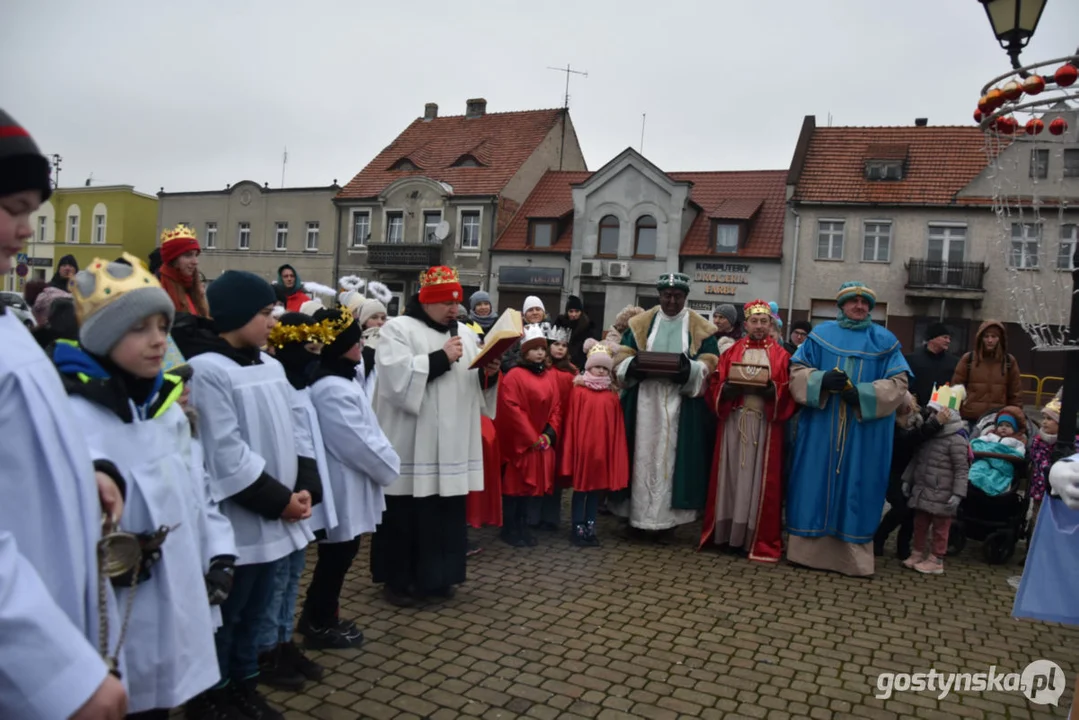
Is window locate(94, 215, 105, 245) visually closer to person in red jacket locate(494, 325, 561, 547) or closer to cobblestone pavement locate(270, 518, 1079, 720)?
person in red jacket locate(494, 325, 561, 547)

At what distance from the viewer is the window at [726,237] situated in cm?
2792

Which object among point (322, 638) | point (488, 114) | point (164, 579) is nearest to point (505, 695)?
point (322, 638)

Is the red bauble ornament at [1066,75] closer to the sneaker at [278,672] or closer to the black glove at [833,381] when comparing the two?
the black glove at [833,381]

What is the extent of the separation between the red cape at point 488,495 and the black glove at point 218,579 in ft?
12.3

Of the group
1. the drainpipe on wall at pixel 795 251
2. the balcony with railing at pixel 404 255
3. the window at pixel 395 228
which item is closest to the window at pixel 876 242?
the drainpipe on wall at pixel 795 251

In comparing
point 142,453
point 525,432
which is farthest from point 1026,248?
point 142,453

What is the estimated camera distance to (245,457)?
3.12 metres

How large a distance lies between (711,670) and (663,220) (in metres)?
25.6

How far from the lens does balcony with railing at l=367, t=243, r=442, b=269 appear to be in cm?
3225

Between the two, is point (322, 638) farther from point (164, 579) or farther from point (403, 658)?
point (164, 579)

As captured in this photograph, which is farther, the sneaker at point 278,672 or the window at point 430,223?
the window at point 430,223

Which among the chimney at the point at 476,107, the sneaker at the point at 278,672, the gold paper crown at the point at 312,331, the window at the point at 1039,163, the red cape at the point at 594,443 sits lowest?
the sneaker at the point at 278,672

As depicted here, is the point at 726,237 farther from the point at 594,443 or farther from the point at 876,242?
the point at 594,443

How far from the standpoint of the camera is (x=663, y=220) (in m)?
28.7
